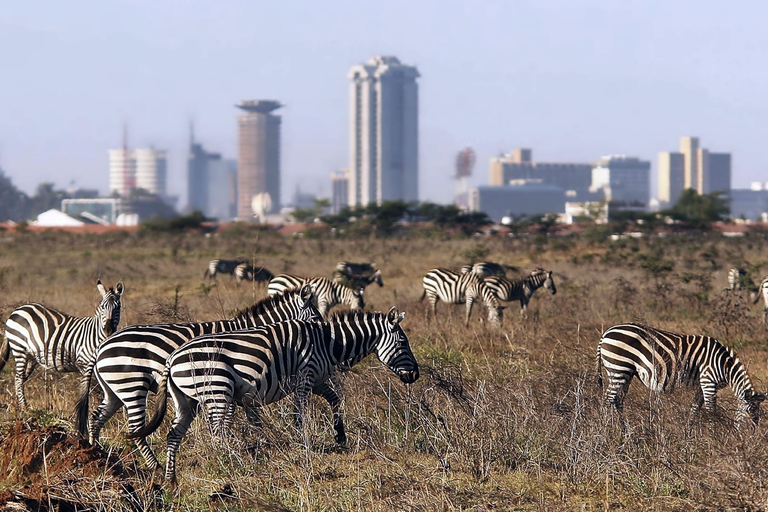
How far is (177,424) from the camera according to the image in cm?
716

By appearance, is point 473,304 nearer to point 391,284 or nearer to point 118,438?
point 391,284

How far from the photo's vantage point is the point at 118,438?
8375 millimetres

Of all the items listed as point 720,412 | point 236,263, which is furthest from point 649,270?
point 720,412

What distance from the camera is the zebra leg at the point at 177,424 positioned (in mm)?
7051

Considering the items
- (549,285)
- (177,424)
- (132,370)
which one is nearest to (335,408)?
Result: (177,424)

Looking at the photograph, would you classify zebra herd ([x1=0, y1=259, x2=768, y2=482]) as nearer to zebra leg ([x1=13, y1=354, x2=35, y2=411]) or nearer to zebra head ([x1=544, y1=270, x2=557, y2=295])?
zebra leg ([x1=13, y1=354, x2=35, y2=411])

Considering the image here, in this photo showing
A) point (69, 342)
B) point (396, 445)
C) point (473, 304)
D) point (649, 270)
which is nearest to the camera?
point (396, 445)

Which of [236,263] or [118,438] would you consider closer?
[118,438]

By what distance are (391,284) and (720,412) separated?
56.6 feet

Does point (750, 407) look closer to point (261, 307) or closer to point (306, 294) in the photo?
Answer: point (261, 307)

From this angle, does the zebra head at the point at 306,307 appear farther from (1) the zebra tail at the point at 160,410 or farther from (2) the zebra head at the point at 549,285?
(2) the zebra head at the point at 549,285

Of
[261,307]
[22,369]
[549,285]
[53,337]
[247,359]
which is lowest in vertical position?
[22,369]

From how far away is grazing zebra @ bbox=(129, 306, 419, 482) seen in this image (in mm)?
7090

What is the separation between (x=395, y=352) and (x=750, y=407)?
2.84 metres
